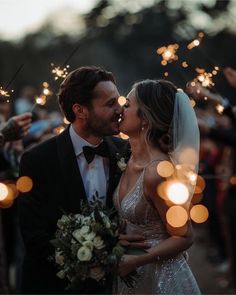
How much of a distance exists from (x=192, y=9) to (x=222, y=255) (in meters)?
10.9

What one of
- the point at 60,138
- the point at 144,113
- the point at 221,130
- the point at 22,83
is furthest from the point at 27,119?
the point at 22,83

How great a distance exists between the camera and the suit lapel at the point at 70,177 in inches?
192

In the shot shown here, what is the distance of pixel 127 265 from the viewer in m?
4.36

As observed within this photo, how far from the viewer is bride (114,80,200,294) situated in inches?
179

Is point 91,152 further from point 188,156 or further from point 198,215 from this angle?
point 198,215

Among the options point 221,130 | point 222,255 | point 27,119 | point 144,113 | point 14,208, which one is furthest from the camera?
point 222,255

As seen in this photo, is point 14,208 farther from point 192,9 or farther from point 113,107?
point 192,9

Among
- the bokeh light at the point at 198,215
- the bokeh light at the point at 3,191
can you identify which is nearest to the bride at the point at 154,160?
the bokeh light at the point at 3,191

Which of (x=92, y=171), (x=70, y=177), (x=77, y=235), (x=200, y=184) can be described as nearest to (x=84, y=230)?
(x=77, y=235)

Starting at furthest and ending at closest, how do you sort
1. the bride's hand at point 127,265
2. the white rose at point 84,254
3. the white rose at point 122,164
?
the white rose at point 122,164
the bride's hand at point 127,265
the white rose at point 84,254

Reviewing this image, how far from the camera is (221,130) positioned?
775 cm

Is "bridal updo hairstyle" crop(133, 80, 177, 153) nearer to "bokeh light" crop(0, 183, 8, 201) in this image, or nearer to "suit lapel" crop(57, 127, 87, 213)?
"suit lapel" crop(57, 127, 87, 213)

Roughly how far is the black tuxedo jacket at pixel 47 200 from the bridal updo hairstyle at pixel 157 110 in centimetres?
50

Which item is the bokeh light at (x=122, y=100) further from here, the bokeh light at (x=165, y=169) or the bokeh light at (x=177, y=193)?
the bokeh light at (x=177, y=193)
